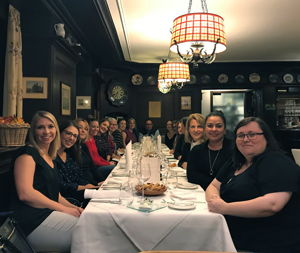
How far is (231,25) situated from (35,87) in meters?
3.95

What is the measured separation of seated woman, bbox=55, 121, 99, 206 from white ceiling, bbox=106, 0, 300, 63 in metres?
2.67

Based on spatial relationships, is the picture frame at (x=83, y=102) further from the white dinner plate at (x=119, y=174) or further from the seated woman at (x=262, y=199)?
the seated woman at (x=262, y=199)

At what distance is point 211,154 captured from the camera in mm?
2973

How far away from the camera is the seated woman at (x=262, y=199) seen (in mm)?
1661

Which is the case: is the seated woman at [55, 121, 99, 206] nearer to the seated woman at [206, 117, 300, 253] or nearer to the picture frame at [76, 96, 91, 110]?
the seated woman at [206, 117, 300, 253]

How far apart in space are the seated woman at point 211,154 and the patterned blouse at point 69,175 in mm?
1177

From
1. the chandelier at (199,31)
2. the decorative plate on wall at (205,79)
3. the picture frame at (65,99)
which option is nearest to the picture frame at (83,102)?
the picture frame at (65,99)

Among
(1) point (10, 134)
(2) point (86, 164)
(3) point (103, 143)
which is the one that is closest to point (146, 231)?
(1) point (10, 134)

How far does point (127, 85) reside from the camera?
32.4 feet

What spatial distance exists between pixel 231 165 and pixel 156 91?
7.89 metres

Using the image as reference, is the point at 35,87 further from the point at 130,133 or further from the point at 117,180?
the point at 130,133

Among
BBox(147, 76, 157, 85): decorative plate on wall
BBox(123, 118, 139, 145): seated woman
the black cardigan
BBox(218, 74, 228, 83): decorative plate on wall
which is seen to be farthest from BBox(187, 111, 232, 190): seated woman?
BBox(218, 74, 228, 83): decorative plate on wall

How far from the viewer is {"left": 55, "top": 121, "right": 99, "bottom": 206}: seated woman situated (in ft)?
9.46

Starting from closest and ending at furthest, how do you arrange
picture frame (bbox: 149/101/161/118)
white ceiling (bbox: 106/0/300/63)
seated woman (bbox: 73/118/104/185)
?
1. seated woman (bbox: 73/118/104/185)
2. white ceiling (bbox: 106/0/300/63)
3. picture frame (bbox: 149/101/161/118)
